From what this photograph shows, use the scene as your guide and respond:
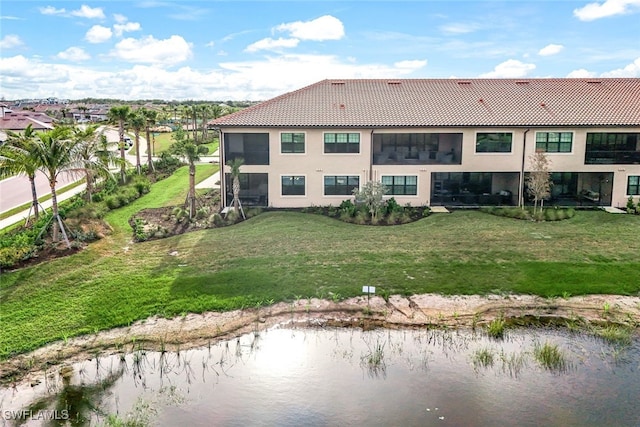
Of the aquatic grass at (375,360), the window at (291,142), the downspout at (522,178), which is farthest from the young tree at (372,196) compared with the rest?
the aquatic grass at (375,360)

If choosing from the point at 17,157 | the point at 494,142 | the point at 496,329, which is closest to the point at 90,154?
the point at 17,157

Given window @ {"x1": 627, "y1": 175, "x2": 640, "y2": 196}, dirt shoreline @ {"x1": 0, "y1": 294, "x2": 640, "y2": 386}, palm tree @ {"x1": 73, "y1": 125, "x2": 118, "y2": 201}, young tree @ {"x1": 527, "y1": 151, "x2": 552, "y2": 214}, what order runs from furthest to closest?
window @ {"x1": 627, "y1": 175, "x2": 640, "y2": 196} → young tree @ {"x1": 527, "y1": 151, "x2": 552, "y2": 214} → palm tree @ {"x1": 73, "y1": 125, "x2": 118, "y2": 201} → dirt shoreline @ {"x1": 0, "y1": 294, "x2": 640, "y2": 386}

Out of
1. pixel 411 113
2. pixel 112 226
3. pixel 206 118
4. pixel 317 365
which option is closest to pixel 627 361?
pixel 317 365

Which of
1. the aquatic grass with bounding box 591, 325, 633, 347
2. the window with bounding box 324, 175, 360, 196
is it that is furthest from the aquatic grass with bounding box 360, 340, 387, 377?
the window with bounding box 324, 175, 360, 196

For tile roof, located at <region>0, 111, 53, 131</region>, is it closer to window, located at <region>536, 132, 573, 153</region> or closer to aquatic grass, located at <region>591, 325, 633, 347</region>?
window, located at <region>536, 132, 573, 153</region>

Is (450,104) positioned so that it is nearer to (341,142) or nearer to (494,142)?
(494,142)

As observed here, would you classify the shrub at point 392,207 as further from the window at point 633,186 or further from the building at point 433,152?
the window at point 633,186

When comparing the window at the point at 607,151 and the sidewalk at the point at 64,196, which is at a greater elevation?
the window at the point at 607,151
